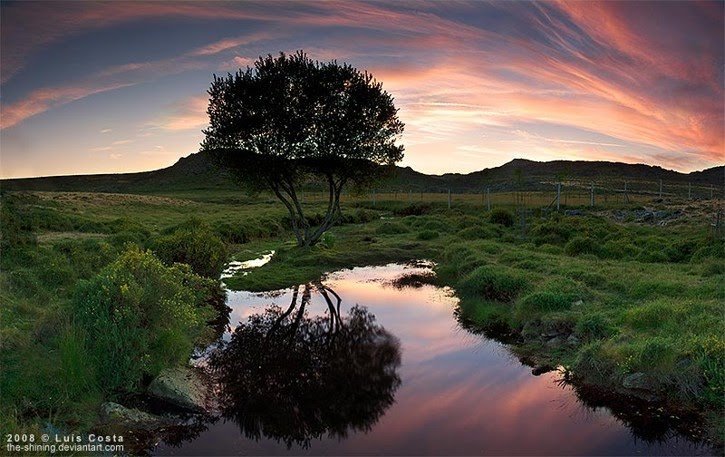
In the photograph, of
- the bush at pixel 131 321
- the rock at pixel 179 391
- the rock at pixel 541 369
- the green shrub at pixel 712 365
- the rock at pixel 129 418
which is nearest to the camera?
the rock at pixel 129 418

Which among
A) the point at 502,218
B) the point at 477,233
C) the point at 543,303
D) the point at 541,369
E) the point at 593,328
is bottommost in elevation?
the point at 541,369

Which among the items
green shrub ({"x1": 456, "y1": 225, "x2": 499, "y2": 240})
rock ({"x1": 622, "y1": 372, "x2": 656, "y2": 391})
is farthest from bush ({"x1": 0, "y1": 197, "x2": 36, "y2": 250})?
green shrub ({"x1": 456, "y1": 225, "x2": 499, "y2": 240})

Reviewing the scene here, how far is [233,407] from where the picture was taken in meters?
11.0

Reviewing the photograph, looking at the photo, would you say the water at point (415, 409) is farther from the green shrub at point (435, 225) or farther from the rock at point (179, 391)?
the green shrub at point (435, 225)

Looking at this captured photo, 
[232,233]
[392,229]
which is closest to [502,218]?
[392,229]

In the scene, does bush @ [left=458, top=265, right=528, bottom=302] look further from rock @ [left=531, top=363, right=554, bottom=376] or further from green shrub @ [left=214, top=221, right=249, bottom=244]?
green shrub @ [left=214, top=221, right=249, bottom=244]

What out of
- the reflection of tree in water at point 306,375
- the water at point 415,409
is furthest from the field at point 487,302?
the reflection of tree in water at point 306,375

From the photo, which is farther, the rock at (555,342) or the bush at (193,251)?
the bush at (193,251)

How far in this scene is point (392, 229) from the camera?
43500 millimetres

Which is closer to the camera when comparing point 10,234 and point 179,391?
point 179,391

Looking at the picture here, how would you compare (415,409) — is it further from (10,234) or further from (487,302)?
(10,234)

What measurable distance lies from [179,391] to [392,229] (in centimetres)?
3327

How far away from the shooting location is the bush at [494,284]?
1873 cm

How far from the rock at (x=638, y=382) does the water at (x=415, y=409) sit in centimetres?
104
